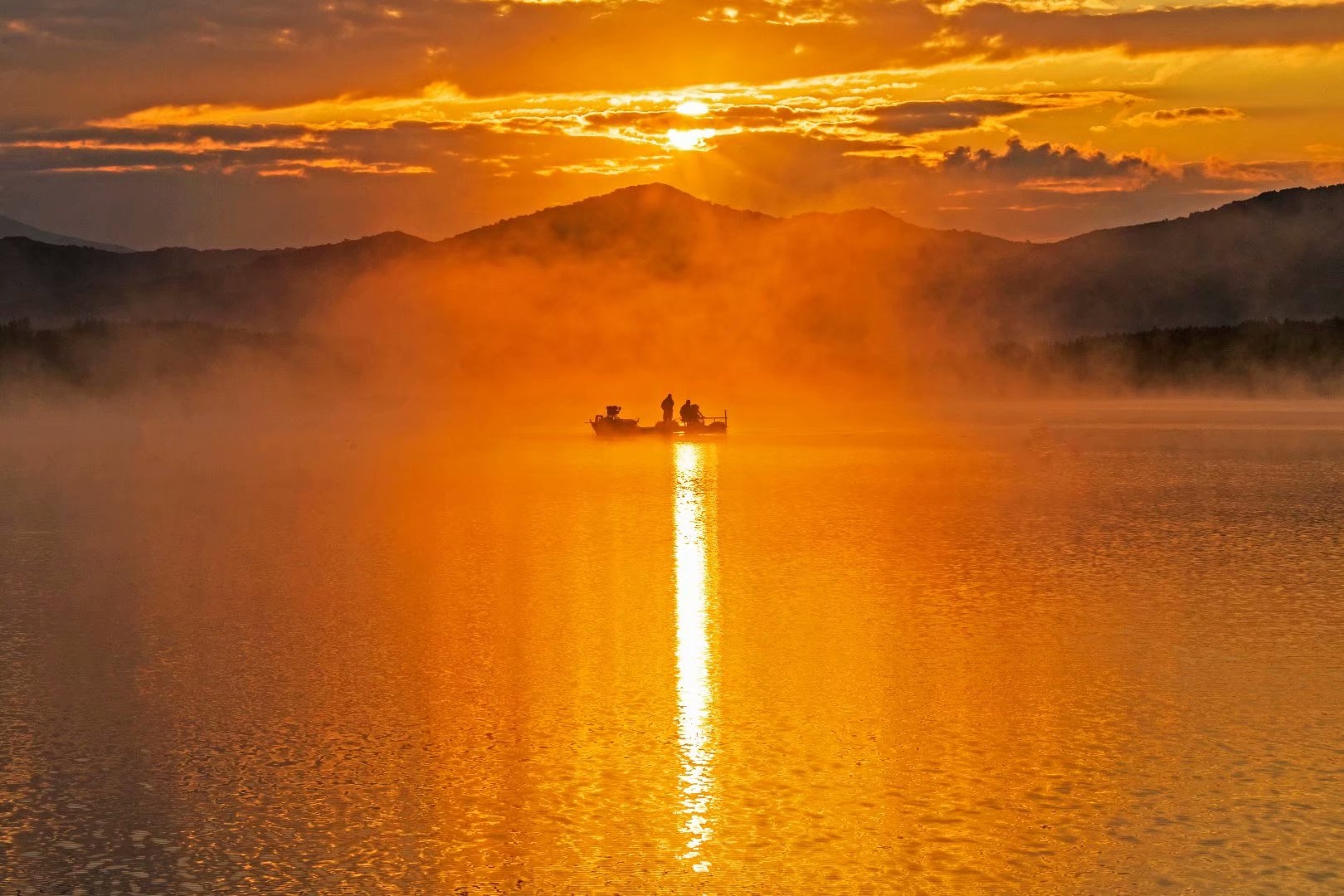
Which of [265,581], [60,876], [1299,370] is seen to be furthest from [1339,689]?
[1299,370]

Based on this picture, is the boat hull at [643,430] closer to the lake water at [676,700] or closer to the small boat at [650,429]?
the small boat at [650,429]

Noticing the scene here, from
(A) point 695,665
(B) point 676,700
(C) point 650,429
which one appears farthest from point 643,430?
(B) point 676,700

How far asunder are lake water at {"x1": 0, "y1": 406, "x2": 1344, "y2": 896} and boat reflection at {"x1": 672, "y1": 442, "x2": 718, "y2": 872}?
0.08 metres

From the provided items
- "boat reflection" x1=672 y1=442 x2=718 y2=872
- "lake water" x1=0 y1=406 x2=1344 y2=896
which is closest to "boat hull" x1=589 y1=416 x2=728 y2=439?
"boat reflection" x1=672 y1=442 x2=718 y2=872

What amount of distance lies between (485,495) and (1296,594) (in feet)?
102

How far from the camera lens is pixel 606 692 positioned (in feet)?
78.0

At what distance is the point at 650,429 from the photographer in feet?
340

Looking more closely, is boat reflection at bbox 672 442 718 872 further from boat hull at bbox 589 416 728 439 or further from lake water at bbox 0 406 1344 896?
boat hull at bbox 589 416 728 439

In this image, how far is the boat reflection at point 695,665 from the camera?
17.7 m

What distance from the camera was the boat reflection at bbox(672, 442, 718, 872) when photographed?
58.1 feet

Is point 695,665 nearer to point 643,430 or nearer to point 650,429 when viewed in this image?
point 643,430

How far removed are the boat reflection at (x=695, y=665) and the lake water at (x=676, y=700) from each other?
0.08 meters

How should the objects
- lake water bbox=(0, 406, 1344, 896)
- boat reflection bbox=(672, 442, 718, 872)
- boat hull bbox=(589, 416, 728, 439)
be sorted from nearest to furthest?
lake water bbox=(0, 406, 1344, 896), boat reflection bbox=(672, 442, 718, 872), boat hull bbox=(589, 416, 728, 439)

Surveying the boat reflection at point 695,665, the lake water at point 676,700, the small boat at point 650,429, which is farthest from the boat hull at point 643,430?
the lake water at point 676,700
